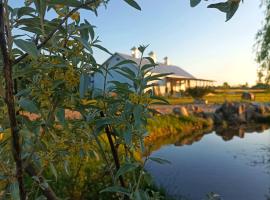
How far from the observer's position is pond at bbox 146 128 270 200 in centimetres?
729

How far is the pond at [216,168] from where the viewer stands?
287 inches

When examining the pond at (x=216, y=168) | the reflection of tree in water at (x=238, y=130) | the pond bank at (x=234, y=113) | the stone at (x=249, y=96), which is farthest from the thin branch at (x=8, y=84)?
the stone at (x=249, y=96)

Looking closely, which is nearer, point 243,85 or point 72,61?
point 72,61

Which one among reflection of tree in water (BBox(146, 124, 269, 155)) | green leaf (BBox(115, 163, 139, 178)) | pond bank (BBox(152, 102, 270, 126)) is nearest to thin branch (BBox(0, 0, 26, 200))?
green leaf (BBox(115, 163, 139, 178))

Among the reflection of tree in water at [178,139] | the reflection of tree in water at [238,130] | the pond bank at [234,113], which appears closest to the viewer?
the reflection of tree in water at [178,139]

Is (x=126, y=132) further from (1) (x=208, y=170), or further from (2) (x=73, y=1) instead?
(1) (x=208, y=170)

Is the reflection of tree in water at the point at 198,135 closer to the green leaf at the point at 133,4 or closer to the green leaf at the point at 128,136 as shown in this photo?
the green leaf at the point at 128,136

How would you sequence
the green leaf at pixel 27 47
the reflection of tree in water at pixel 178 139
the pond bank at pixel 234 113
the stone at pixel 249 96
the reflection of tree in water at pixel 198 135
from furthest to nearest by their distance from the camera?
the stone at pixel 249 96 < the pond bank at pixel 234 113 < the reflection of tree in water at pixel 198 135 < the reflection of tree in water at pixel 178 139 < the green leaf at pixel 27 47

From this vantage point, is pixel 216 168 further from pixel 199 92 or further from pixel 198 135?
pixel 199 92

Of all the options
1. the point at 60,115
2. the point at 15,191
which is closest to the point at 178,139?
the point at 60,115

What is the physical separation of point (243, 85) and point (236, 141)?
55.3m

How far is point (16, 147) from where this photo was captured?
1.01 meters

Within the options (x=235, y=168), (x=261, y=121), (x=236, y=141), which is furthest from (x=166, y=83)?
(x=235, y=168)

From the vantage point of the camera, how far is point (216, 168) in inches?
365
